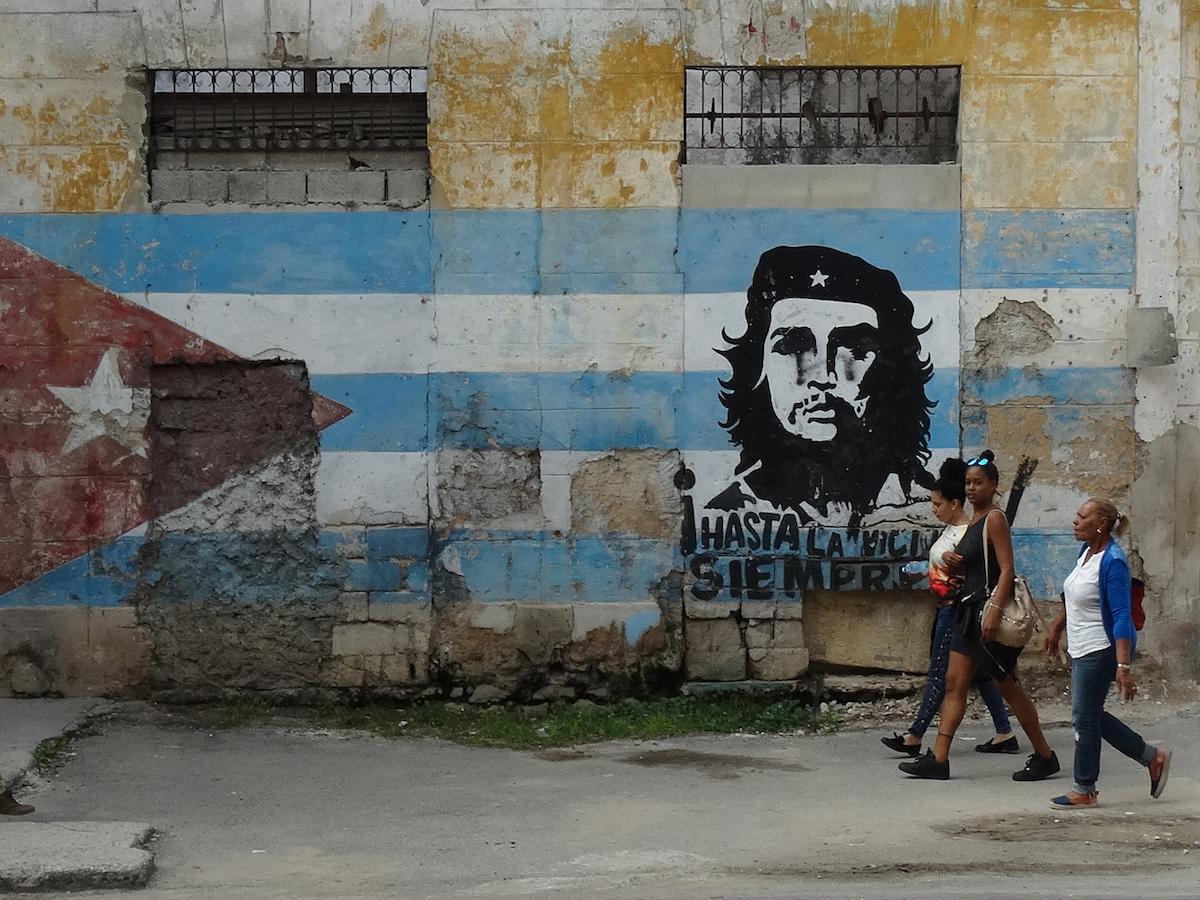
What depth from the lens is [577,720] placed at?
28.7 feet

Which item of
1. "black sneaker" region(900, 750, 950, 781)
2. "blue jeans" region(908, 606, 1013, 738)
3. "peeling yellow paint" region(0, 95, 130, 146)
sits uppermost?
"peeling yellow paint" region(0, 95, 130, 146)

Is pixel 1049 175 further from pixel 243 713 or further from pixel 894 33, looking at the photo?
pixel 243 713

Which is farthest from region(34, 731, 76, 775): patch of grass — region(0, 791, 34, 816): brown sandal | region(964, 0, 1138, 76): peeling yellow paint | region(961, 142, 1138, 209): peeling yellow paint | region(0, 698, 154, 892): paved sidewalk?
region(964, 0, 1138, 76): peeling yellow paint

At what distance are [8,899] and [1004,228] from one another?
6.33 m

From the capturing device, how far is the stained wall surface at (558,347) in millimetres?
8867

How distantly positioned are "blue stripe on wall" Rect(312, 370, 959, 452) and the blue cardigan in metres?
A: 2.41

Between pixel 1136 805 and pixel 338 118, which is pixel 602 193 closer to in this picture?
pixel 338 118

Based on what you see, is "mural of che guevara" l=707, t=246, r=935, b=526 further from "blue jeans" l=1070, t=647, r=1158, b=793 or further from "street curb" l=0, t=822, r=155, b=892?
"street curb" l=0, t=822, r=155, b=892

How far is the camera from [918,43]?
886 cm

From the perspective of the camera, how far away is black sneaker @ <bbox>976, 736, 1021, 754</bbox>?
26.1 ft

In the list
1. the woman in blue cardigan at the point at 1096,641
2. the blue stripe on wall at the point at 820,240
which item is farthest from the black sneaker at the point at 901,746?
the blue stripe on wall at the point at 820,240

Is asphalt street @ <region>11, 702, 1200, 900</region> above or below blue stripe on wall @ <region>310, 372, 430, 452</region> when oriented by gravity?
below

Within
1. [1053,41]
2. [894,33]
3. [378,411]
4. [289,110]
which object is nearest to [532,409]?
[378,411]

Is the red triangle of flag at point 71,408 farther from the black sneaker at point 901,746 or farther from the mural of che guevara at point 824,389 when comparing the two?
the black sneaker at point 901,746
